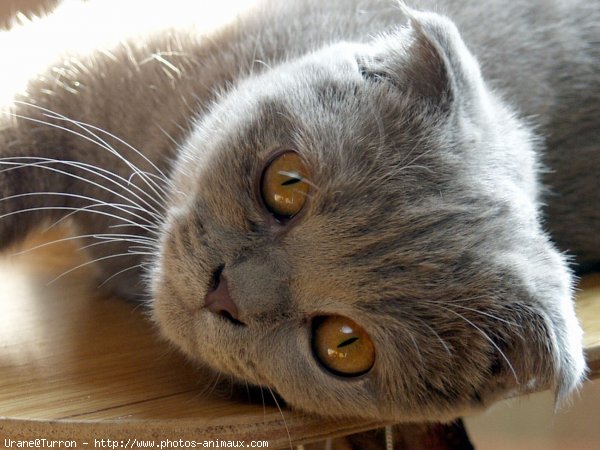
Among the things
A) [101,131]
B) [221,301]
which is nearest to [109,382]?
[221,301]

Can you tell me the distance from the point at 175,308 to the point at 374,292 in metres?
0.25

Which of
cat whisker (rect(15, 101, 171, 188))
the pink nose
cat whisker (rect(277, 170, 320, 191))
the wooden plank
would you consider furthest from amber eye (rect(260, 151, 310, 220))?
the wooden plank

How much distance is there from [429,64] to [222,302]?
1.22 feet

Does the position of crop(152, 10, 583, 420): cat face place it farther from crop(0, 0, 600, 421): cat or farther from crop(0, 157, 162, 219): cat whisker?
crop(0, 157, 162, 219): cat whisker

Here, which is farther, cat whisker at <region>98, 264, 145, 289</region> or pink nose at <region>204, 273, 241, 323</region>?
cat whisker at <region>98, 264, 145, 289</region>

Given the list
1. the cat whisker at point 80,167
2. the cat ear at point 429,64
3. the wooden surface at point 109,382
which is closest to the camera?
the wooden surface at point 109,382

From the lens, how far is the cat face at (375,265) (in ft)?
2.74

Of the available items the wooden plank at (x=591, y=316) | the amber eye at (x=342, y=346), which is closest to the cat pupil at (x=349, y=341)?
the amber eye at (x=342, y=346)

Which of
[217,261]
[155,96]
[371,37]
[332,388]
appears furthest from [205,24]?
[332,388]

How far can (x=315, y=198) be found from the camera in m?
0.87

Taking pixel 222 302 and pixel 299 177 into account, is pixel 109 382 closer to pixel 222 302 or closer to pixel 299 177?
pixel 222 302

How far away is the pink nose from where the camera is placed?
2.79 feet

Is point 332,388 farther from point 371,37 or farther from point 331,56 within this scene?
point 371,37

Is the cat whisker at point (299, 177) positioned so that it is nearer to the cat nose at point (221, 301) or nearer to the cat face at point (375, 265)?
the cat face at point (375, 265)
